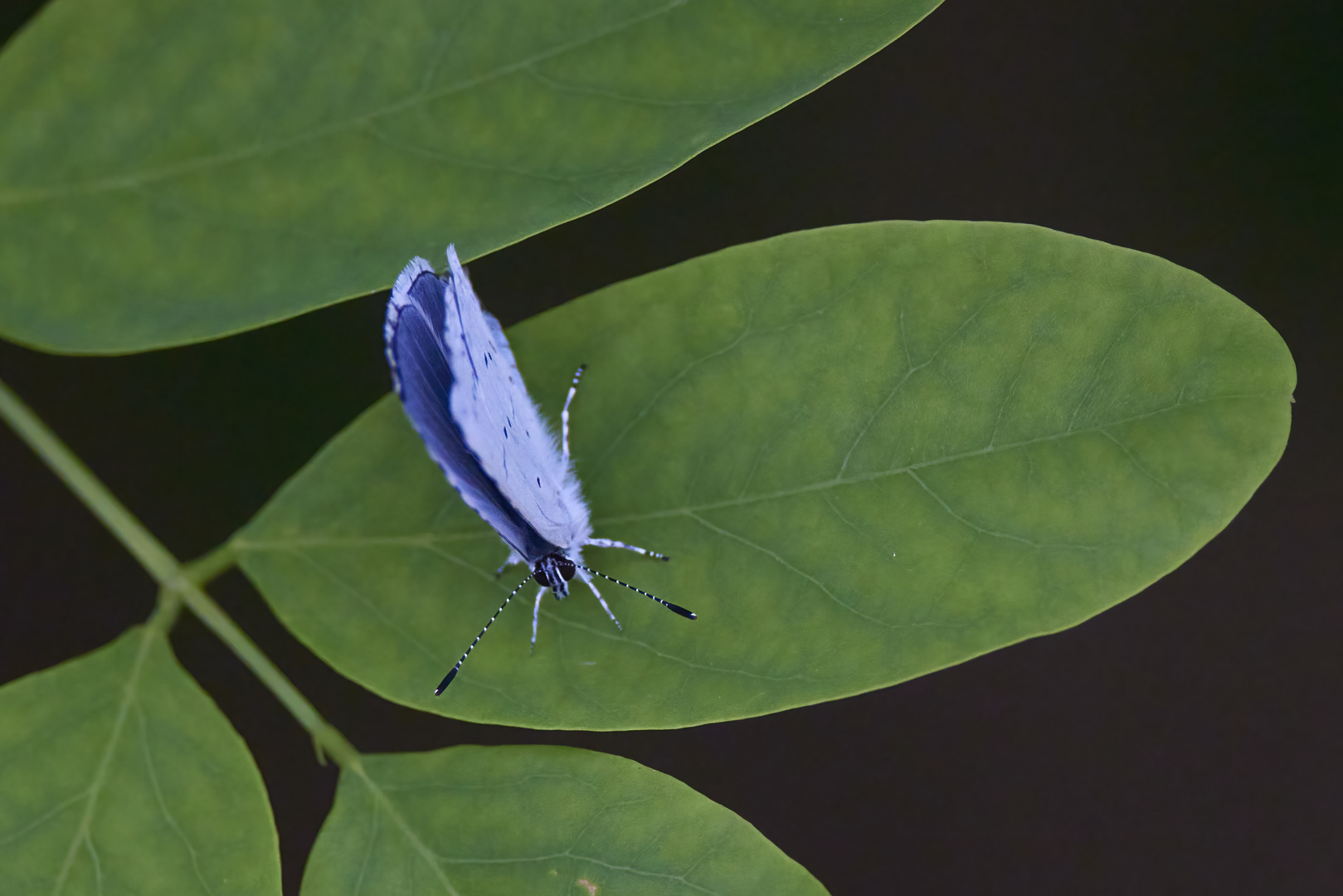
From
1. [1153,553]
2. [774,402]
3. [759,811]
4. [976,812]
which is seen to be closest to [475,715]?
[774,402]

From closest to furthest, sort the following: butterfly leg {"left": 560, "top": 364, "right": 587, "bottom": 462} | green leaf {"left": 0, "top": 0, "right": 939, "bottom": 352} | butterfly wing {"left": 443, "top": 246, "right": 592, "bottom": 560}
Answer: butterfly wing {"left": 443, "top": 246, "right": 592, "bottom": 560}, green leaf {"left": 0, "top": 0, "right": 939, "bottom": 352}, butterfly leg {"left": 560, "top": 364, "right": 587, "bottom": 462}

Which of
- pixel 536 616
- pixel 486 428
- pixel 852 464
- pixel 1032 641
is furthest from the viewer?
pixel 1032 641

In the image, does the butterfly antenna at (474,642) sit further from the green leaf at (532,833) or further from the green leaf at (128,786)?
the green leaf at (128,786)

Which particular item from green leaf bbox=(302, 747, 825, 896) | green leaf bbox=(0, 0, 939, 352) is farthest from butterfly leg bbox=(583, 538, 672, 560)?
green leaf bbox=(0, 0, 939, 352)

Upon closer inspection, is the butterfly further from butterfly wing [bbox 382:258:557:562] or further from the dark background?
the dark background

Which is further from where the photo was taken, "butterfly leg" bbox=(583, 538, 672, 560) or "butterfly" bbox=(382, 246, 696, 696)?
"butterfly leg" bbox=(583, 538, 672, 560)

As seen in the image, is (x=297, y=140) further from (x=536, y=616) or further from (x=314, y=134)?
(x=536, y=616)

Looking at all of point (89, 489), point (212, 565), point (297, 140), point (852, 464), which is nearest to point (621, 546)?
point (852, 464)

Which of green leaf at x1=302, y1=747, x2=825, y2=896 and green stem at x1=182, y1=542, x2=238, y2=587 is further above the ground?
green stem at x1=182, y1=542, x2=238, y2=587
